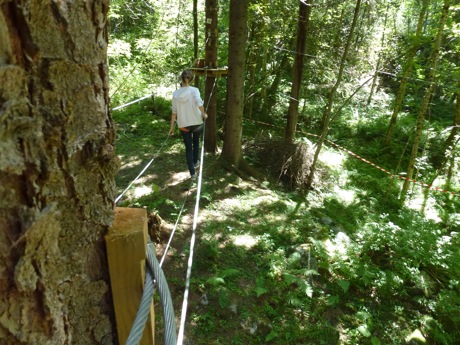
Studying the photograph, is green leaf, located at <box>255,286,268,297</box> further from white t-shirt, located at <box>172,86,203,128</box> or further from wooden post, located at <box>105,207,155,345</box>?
wooden post, located at <box>105,207,155,345</box>

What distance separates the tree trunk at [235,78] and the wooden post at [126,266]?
6.48 m

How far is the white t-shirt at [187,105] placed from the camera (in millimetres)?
5133

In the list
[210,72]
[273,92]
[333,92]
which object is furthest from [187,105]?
[273,92]

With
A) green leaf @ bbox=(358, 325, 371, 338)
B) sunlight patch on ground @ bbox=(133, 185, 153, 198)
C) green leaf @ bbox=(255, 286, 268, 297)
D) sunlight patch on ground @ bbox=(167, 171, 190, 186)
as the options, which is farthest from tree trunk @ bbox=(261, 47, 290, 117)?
green leaf @ bbox=(358, 325, 371, 338)

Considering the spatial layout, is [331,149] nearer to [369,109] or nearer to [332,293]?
[369,109]

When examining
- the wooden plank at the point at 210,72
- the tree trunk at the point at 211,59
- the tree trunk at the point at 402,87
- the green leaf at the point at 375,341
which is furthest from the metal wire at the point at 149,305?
the tree trunk at the point at 402,87

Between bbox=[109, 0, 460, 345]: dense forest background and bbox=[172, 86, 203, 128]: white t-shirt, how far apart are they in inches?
31.3

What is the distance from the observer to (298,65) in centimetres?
809

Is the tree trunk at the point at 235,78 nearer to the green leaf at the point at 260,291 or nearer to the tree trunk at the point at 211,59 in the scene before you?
the tree trunk at the point at 211,59

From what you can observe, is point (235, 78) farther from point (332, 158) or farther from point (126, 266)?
point (126, 266)

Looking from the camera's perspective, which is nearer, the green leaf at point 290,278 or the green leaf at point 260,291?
Result: the green leaf at point 260,291

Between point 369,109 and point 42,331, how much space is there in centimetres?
1726

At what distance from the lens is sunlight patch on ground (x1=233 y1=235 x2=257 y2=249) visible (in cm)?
508

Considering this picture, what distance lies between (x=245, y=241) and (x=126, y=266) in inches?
178
